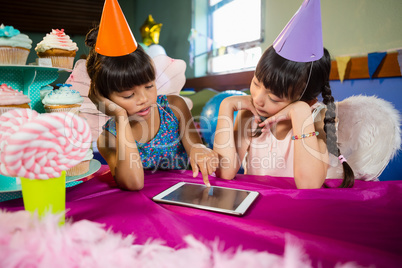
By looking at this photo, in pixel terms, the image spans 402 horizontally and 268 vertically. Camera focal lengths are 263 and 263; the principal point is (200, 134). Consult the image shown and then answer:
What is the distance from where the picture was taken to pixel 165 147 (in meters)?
1.20

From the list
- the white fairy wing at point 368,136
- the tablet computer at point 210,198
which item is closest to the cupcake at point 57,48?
the tablet computer at point 210,198

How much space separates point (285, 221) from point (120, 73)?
692 mm

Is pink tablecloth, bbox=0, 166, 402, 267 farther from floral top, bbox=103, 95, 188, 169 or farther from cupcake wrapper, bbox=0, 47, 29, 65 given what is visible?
cupcake wrapper, bbox=0, 47, 29, 65

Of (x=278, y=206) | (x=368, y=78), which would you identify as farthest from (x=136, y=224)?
(x=368, y=78)

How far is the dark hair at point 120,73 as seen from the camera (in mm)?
906

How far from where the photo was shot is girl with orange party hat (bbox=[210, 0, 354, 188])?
81cm

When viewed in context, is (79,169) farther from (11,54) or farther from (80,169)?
(11,54)

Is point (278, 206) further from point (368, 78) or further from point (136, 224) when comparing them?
point (368, 78)

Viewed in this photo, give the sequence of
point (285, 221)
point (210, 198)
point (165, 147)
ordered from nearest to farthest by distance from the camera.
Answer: point (285, 221)
point (210, 198)
point (165, 147)

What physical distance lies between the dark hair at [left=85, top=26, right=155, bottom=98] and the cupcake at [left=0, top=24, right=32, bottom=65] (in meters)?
0.36

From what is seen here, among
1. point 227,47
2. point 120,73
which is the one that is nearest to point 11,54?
point 120,73

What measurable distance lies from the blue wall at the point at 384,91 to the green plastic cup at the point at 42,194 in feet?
4.84

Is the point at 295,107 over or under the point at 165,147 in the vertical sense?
over

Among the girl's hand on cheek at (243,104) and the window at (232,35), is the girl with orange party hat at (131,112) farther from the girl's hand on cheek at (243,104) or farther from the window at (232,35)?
the window at (232,35)
